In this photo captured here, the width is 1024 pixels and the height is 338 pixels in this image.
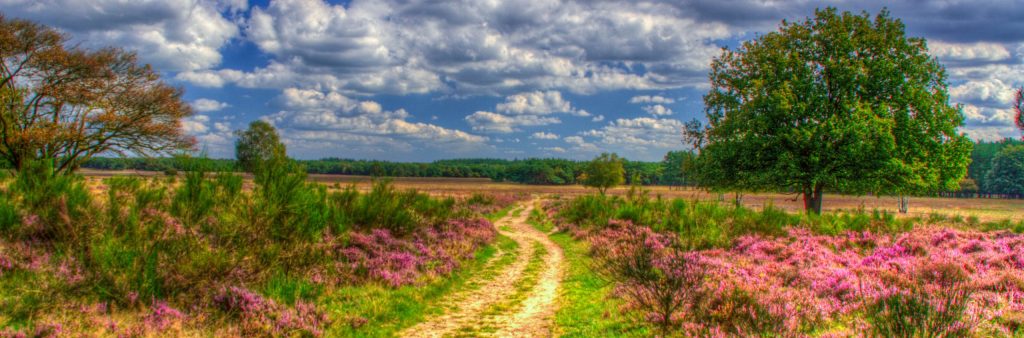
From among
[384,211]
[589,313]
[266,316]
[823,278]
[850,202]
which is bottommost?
[850,202]

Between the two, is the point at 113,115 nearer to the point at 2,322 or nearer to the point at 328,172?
the point at 2,322

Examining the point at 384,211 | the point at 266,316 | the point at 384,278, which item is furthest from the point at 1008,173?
the point at 266,316

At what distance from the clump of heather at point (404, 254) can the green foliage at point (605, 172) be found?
53.1m

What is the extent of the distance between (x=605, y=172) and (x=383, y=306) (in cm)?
6338

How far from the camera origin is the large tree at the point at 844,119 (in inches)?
963

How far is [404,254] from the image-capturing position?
1441 centimetres

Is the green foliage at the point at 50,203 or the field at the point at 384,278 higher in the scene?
the green foliage at the point at 50,203

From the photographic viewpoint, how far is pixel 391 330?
9062mm

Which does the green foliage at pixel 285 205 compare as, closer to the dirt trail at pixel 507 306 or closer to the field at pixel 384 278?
the field at pixel 384 278

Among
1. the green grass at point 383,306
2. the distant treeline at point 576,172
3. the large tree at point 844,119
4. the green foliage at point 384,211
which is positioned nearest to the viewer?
the green grass at point 383,306

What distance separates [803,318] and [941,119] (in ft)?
85.5

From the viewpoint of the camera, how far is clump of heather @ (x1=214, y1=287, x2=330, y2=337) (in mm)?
8047

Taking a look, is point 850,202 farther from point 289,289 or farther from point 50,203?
point 50,203

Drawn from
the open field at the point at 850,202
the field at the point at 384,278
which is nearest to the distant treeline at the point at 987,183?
the open field at the point at 850,202
